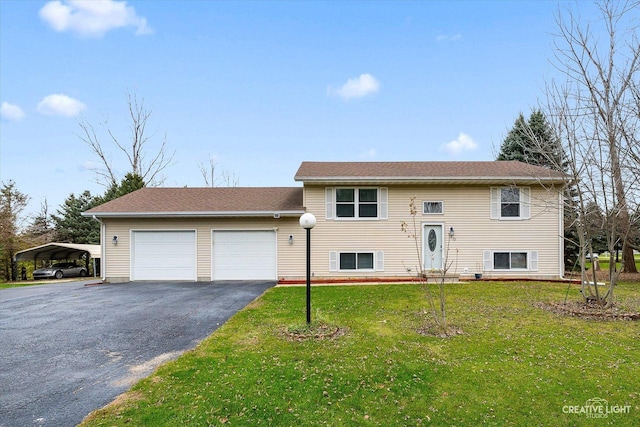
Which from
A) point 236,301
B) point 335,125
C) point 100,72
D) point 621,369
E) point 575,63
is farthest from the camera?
point 335,125

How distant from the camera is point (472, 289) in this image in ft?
32.6

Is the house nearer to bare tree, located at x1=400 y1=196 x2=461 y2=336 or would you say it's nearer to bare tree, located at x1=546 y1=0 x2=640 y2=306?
bare tree, located at x1=400 y1=196 x2=461 y2=336

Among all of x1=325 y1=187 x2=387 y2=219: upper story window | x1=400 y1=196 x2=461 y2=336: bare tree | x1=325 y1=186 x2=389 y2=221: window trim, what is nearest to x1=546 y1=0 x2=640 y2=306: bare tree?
x1=400 y1=196 x2=461 y2=336: bare tree

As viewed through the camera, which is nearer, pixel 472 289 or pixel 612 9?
pixel 612 9

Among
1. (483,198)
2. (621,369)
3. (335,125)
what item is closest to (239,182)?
(335,125)

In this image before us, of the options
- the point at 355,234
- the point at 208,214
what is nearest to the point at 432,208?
the point at 355,234

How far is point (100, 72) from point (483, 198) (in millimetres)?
21667

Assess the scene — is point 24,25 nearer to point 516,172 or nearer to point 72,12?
point 72,12

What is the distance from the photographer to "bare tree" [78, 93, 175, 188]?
1041 inches

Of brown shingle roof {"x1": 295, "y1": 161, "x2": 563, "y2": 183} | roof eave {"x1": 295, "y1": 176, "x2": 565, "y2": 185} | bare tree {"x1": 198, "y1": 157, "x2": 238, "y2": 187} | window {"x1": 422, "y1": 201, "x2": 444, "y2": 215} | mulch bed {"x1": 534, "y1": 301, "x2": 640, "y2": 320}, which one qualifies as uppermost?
bare tree {"x1": 198, "y1": 157, "x2": 238, "y2": 187}

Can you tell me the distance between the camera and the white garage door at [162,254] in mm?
12555

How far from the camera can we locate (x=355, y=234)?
486 inches

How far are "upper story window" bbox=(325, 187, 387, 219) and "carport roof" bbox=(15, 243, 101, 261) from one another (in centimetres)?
1802

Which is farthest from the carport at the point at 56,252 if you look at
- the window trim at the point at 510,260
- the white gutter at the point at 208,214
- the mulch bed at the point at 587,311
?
the mulch bed at the point at 587,311
